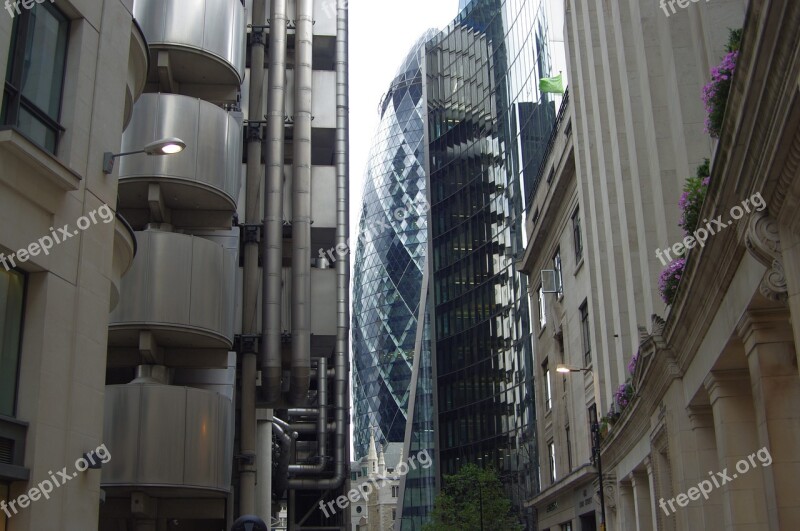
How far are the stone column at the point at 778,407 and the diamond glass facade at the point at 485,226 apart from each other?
2002 inches

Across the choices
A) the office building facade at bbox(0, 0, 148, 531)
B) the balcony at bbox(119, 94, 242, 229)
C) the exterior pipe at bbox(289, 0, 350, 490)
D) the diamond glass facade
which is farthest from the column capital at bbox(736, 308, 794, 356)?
the diamond glass facade

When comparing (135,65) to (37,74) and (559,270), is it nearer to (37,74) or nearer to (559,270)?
(37,74)

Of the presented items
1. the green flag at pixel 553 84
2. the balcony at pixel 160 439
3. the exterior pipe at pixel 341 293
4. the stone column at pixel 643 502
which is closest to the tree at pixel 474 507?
the exterior pipe at pixel 341 293

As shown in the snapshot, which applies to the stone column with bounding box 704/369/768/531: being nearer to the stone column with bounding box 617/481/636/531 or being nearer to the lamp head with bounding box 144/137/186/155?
the lamp head with bounding box 144/137/186/155

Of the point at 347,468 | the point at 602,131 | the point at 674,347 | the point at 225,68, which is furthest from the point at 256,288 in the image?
the point at 347,468

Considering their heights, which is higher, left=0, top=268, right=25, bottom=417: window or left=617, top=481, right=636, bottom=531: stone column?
left=0, top=268, right=25, bottom=417: window

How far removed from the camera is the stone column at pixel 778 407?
46.0 feet

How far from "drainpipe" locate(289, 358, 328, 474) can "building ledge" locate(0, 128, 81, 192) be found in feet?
153

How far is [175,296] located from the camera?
24844 millimetres

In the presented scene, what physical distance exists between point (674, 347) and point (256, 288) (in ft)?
55.1

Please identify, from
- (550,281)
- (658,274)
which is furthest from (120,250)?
(550,281)

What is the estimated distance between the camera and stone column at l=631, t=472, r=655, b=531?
29.6m

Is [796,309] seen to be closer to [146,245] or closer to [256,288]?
[146,245]

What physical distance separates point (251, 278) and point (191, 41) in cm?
908
